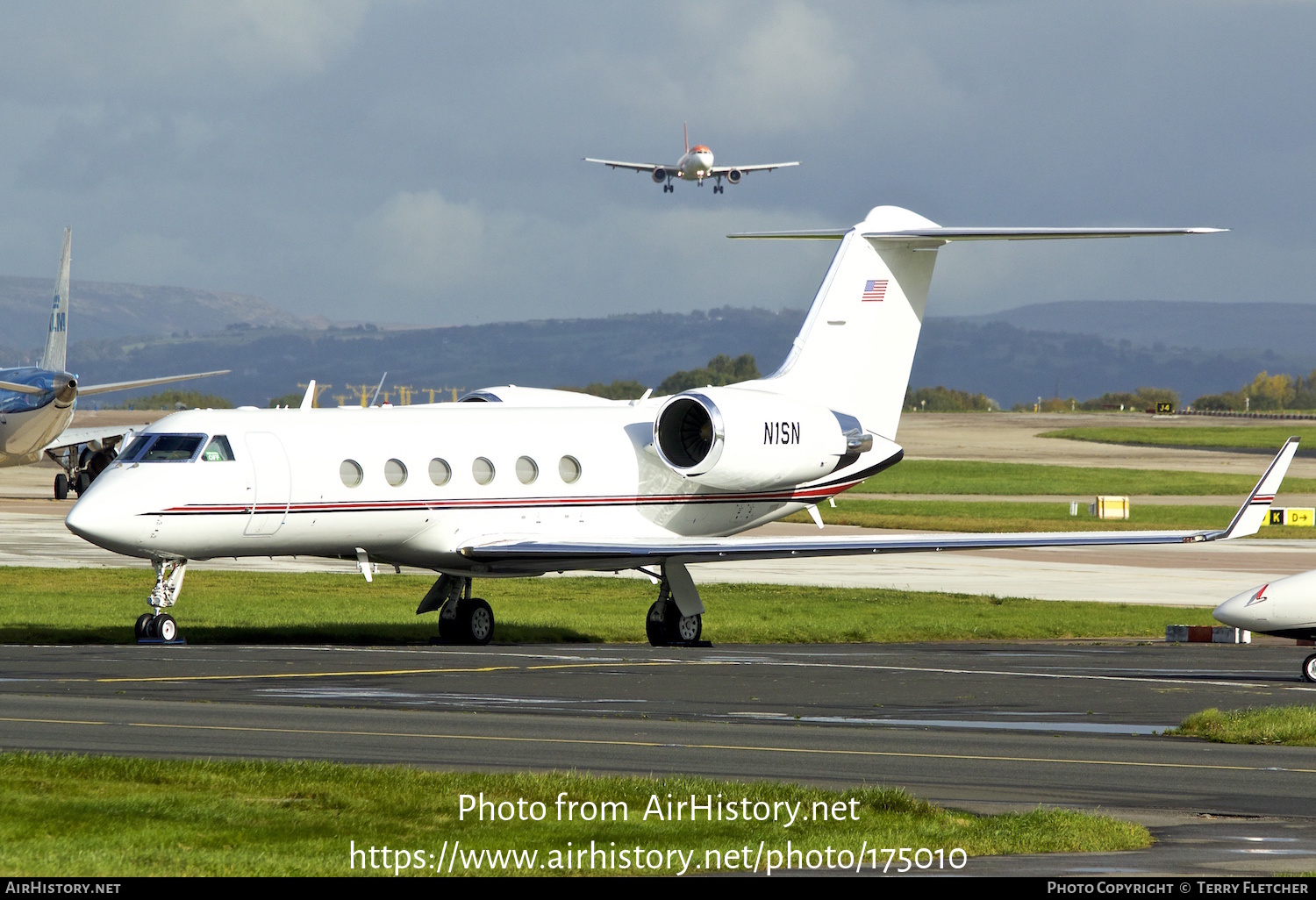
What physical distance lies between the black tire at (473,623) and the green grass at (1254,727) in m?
14.0

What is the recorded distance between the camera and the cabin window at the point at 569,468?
30.3 metres

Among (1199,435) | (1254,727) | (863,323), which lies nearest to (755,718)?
(1254,727)

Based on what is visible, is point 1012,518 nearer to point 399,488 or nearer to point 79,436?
point 79,436

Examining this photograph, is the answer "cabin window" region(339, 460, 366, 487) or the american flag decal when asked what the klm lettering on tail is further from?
"cabin window" region(339, 460, 366, 487)

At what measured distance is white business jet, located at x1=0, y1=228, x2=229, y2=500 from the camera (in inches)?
2379

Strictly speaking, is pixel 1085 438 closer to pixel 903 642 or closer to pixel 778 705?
pixel 903 642

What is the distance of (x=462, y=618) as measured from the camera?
98.4 feet

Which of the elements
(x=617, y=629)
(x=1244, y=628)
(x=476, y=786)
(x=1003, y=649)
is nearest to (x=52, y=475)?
(x=617, y=629)

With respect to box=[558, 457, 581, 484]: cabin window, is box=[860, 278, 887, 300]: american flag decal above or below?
above

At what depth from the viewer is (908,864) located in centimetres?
1107

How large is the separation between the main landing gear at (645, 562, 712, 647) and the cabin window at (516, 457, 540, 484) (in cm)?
266

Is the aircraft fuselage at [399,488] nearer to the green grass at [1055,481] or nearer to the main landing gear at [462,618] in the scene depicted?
the main landing gear at [462,618]

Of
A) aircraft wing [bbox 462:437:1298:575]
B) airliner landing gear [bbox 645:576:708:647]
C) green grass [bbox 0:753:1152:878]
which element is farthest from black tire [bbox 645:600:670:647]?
green grass [bbox 0:753:1152:878]

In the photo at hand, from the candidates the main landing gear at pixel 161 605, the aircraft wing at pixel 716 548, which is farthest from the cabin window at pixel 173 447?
the aircraft wing at pixel 716 548
